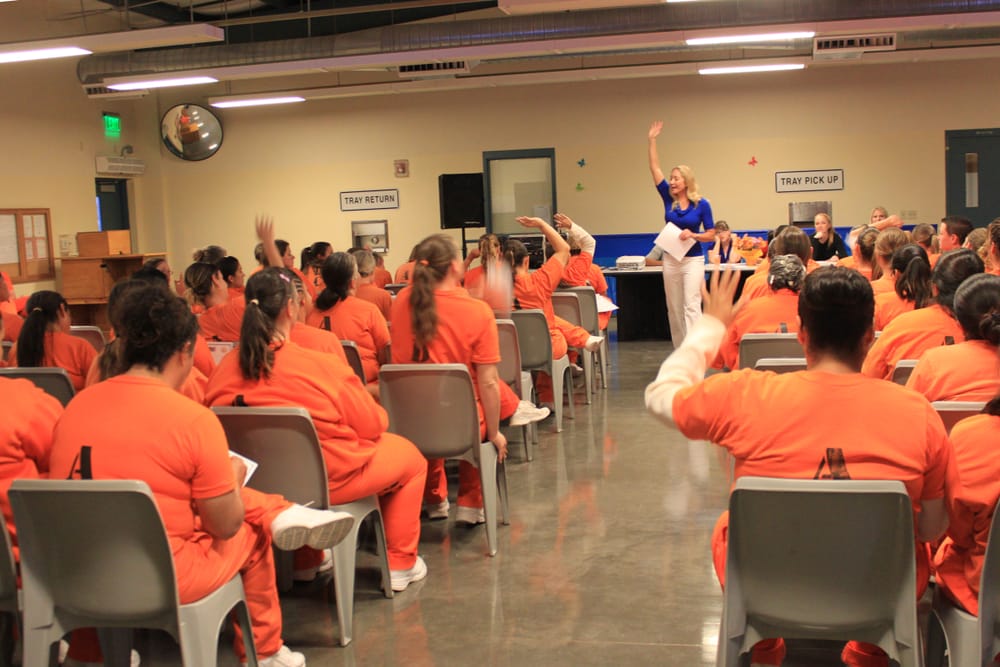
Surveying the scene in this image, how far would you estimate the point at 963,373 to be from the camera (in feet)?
9.47

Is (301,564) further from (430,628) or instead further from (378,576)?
(430,628)

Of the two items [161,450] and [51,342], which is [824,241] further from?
[161,450]

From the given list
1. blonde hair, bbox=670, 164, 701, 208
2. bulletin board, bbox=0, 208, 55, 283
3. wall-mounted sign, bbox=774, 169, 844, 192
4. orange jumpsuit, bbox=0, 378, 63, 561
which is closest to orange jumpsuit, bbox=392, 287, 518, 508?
orange jumpsuit, bbox=0, 378, 63, 561

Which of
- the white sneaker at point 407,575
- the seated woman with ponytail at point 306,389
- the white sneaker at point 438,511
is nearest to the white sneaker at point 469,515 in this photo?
the white sneaker at point 438,511

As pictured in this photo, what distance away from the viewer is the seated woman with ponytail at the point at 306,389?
3.16 m

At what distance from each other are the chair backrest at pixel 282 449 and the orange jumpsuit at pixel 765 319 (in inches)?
86.3

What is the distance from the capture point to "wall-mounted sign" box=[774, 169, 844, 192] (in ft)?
41.0

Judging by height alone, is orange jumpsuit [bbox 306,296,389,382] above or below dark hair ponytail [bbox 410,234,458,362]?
below

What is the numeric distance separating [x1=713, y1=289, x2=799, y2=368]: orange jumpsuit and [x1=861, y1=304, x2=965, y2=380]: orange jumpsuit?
762 mm

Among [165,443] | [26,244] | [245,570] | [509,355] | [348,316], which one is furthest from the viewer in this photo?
[26,244]

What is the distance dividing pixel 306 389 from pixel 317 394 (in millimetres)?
40

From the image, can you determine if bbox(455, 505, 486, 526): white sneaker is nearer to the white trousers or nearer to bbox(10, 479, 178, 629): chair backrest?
bbox(10, 479, 178, 629): chair backrest

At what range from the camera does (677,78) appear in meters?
12.7

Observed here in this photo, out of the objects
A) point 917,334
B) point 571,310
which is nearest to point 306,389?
point 917,334
